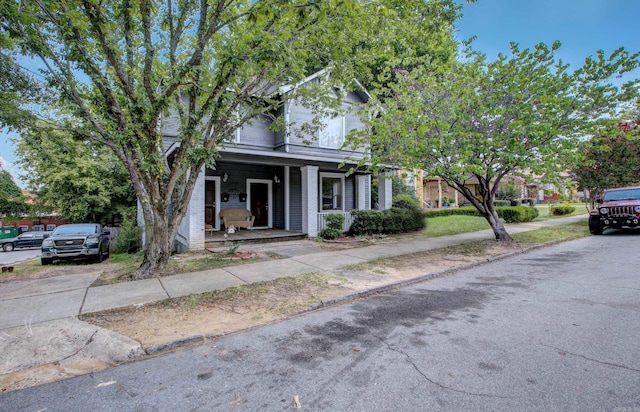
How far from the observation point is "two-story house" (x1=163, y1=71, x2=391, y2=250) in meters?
12.4

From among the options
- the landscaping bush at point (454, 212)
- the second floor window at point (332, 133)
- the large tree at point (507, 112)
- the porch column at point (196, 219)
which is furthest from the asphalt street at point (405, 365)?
the landscaping bush at point (454, 212)

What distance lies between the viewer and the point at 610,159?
613 inches

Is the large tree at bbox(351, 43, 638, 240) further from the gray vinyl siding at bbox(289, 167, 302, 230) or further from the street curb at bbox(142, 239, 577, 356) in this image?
the gray vinyl siding at bbox(289, 167, 302, 230)

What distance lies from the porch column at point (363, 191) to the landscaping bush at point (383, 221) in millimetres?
2283

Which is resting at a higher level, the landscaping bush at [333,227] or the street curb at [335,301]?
the landscaping bush at [333,227]

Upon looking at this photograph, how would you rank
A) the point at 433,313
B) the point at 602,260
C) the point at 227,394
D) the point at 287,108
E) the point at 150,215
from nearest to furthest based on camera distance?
1. the point at 227,394
2. the point at 433,313
3. the point at 150,215
4. the point at 602,260
5. the point at 287,108

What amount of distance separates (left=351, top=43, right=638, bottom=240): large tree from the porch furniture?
6724mm

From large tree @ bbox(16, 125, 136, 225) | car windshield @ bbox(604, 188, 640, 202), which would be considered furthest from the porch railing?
large tree @ bbox(16, 125, 136, 225)

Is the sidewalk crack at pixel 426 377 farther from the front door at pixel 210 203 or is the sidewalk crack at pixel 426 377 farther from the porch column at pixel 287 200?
the front door at pixel 210 203

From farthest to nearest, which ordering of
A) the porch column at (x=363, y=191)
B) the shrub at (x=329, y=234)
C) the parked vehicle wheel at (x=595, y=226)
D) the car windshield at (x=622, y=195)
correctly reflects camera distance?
the porch column at (x=363, y=191), the parked vehicle wheel at (x=595, y=226), the car windshield at (x=622, y=195), the shrub at (x=329, y=234)

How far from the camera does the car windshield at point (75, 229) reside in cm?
1040

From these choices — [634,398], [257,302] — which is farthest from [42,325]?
[634,398]

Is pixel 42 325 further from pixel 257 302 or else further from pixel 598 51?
pixel 598 51

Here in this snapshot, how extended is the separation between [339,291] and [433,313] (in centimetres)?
169
